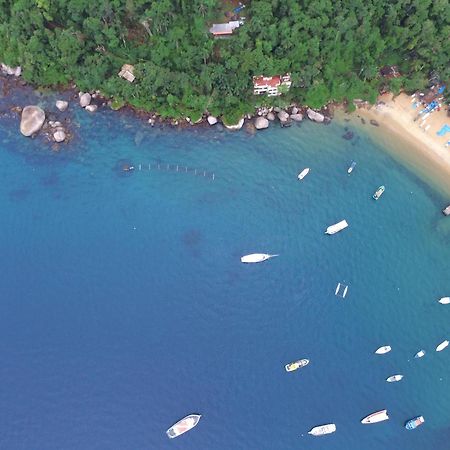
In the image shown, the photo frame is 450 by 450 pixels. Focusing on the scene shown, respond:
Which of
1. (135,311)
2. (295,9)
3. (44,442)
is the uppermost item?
(295,9)

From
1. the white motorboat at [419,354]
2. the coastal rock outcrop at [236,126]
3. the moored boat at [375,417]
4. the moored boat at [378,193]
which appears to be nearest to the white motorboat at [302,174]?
the moored boat at [378,193]

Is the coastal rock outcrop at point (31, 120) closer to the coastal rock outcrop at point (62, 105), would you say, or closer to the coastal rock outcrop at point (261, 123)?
the coastal rock outcrop at point (62, 105)

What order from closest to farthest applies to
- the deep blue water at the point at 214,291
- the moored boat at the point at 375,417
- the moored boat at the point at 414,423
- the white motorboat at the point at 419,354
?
the deep blue water at the point at 214,291
the moored boat at the point at 375,417
the moored boat at the point at 414,423
the white motorboat at the point at 419,354

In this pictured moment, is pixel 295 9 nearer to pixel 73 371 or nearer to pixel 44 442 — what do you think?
pixel 73 371

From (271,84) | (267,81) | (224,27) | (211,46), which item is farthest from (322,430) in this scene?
(224,27)

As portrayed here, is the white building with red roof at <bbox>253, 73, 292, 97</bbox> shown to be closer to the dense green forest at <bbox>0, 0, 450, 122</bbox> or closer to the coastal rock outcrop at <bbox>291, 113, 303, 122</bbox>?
the dense green forest at <bbox>0, 0, 450, 122</bbox>

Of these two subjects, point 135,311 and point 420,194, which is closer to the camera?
point 135,311

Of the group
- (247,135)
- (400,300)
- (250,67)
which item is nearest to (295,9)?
(250,67)
